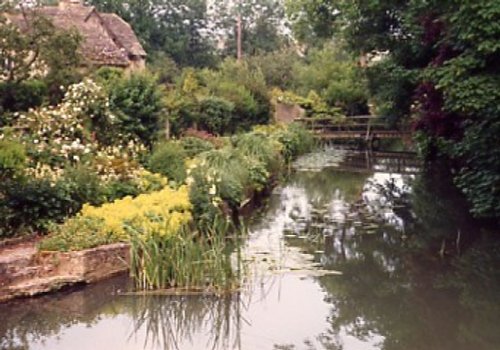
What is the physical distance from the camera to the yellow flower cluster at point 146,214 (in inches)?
380

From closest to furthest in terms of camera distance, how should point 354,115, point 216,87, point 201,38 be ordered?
point 216,87
point 354,115
point 201,38

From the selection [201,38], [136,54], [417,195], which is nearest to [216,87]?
[136,54]

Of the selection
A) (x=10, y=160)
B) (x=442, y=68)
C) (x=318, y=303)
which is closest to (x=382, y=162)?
(x=442, y=68)

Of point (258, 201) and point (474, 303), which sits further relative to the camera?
point (258, 201)

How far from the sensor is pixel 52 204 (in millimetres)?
10125

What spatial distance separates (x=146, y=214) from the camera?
1021 centimetres

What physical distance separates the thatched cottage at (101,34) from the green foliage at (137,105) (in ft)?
40.1

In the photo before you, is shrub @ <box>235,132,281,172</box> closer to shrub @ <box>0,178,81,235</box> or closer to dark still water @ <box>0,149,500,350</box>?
dark still water @ <box>0,149,500,350</box>

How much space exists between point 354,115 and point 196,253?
28629 millimetres

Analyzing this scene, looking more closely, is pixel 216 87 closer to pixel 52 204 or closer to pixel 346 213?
pixel 346 213

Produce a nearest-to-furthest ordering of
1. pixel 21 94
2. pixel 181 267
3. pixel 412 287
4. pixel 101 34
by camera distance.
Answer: pixel 181 267 → pixel 412 287 → pixel 21 94 → pixel 101 34

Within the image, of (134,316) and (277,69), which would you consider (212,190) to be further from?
(277,69)

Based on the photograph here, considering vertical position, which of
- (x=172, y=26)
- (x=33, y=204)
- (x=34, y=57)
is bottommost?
(x=33, y=204)

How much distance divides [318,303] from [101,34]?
25.8 m
